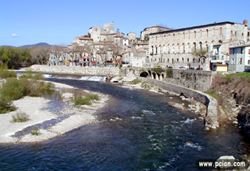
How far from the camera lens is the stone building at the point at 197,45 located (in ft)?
211

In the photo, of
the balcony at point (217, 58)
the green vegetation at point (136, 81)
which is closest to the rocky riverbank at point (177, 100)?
the green vegetation at point (136, 81)

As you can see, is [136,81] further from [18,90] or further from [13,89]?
[13,89]

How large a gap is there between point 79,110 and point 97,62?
72.9m

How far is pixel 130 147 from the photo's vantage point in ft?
77.7

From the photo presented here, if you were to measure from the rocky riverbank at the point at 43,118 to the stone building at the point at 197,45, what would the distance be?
26.4 meters

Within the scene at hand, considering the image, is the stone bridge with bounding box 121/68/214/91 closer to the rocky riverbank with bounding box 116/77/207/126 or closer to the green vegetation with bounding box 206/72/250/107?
the green vegetation with bounding box 206/72/250/107

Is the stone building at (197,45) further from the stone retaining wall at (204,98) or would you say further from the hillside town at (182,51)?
the stone retaining wall at (204,98)

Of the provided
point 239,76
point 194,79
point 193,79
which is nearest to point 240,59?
point 194,79

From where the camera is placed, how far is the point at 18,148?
22.8 m

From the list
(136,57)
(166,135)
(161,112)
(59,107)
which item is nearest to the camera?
(166,135)

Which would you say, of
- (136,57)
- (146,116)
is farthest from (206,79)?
(136,57)

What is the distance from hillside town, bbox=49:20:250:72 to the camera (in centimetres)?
5590

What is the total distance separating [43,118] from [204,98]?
19.2m

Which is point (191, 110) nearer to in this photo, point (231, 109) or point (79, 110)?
point (231, 109)
